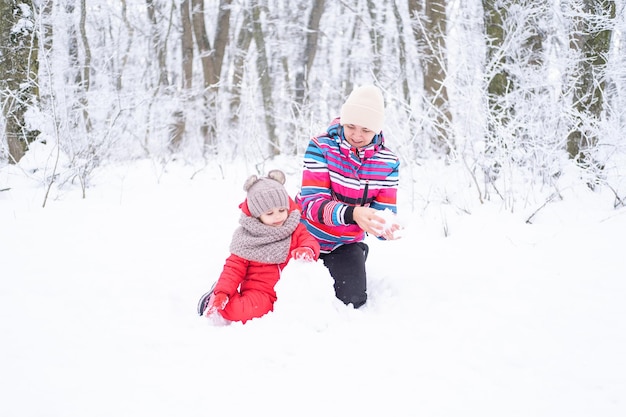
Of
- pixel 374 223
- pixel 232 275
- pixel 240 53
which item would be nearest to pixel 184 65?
pixel 240 53

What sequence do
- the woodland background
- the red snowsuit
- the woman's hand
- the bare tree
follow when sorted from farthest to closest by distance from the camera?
the bare tree, the woodland background, the red snowsuit, the woman's hand

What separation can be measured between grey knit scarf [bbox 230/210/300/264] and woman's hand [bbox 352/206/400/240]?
372 millimetres

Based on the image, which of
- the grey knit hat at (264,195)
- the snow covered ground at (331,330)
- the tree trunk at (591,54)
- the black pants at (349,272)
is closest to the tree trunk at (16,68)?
the snow covered ground at (331,330)

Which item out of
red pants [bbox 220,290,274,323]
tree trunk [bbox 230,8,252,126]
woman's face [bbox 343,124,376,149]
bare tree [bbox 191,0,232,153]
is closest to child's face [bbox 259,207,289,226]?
red pants [bbox 220,290,274,323]

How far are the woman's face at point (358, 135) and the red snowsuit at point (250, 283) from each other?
478 millimetres

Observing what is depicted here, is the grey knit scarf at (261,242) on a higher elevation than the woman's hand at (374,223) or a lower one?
lower

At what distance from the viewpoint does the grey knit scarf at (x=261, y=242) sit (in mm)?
2193

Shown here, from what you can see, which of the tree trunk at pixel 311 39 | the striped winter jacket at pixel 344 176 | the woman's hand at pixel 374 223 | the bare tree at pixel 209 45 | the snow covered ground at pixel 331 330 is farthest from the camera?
the bare tree at pixel 209 45

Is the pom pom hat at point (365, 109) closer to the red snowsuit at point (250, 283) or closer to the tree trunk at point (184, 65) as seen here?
the red snowsuit at point (250, 283)

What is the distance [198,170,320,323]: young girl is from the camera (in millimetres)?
2096

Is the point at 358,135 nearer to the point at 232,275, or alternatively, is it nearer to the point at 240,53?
the point at 232,275

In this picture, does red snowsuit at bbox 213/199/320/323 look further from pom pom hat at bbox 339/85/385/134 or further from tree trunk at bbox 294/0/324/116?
tree trunk at bbox 294/0/324/116

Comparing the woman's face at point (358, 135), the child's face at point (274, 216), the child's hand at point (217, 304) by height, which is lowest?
the child's hand at point (217, 304)

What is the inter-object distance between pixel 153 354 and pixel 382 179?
4.83 feet
